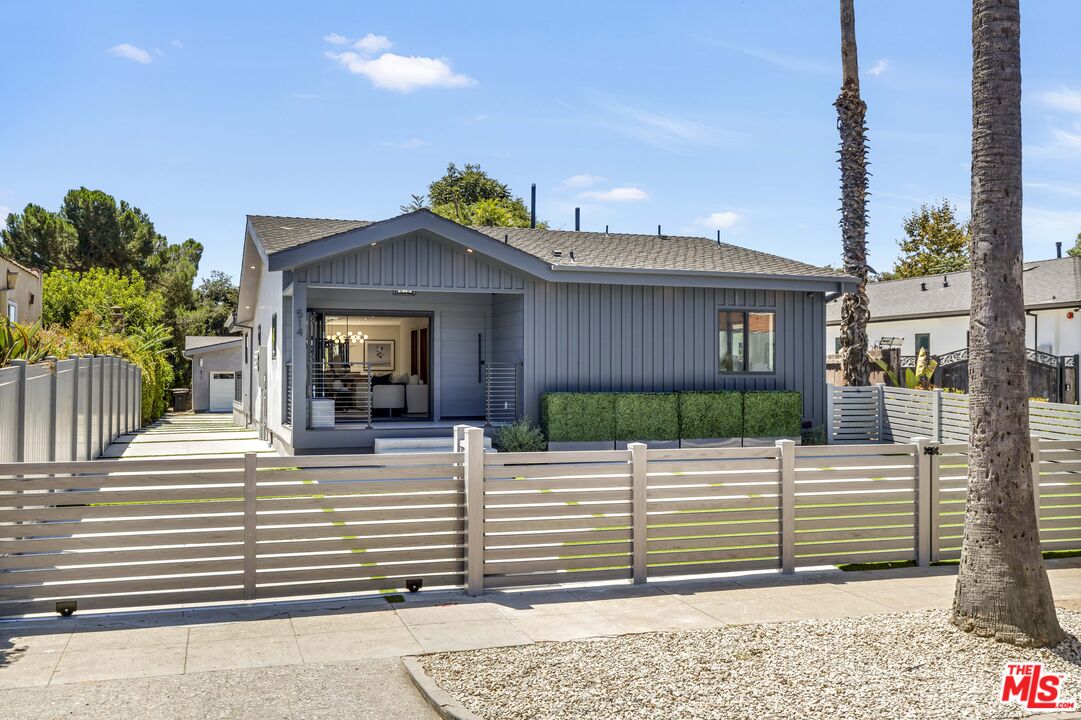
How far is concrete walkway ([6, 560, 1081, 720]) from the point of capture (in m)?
4.75

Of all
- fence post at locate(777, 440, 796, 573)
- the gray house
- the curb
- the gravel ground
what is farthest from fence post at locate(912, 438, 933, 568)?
the gray house

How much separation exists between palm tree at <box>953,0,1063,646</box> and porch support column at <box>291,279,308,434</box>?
10.8m

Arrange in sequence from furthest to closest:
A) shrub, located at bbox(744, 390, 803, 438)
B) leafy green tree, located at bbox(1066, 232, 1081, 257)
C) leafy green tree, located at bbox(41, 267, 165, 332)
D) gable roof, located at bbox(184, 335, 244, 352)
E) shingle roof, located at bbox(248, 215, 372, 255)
→ leafy green tree, located at bbox(1066, 232, 1081, 257) → leafy green tree, located at bbox(41, 267, 165, 332) → gable roof, located at bbox(184, 335, 244, 352) → shrub, located at bbox(744, 390, 803, 438) → shingle roof, located at bbox(248, 215, 372, 255)

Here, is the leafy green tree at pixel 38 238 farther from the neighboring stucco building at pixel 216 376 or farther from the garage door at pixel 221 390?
the garage door at pixel 221 390

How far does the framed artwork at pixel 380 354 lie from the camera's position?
20.2 m

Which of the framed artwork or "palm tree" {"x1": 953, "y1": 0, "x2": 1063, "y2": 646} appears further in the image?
the framed artwork

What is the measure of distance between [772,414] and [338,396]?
27.8 ft

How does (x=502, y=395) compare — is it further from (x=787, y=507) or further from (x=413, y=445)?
(x=787, y=507)

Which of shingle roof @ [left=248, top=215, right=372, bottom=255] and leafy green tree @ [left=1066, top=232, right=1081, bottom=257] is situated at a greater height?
leafy green tree @ [left=1066, top=232, right=1081, bottom=257]

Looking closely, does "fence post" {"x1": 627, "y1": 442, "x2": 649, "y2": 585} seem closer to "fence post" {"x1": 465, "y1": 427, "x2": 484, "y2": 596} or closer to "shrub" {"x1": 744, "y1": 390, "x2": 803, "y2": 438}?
"fence post" {"x1": 465, "y1": 427, "x2": 484, "y2": 596}

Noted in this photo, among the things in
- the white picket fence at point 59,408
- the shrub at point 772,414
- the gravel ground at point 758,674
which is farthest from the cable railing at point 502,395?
the gravel ground at point 758,674

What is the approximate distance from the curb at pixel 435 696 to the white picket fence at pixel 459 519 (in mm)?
1685

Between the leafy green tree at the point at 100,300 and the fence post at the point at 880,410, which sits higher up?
the leafy green tree at the point at 100,300

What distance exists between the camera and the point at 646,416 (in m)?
16.7
